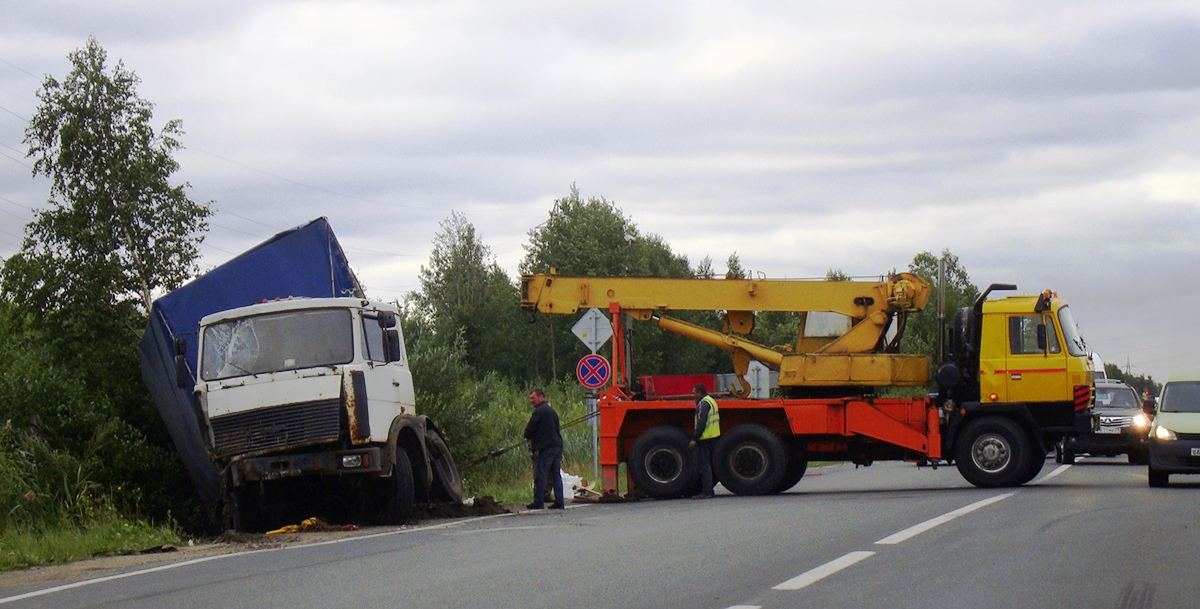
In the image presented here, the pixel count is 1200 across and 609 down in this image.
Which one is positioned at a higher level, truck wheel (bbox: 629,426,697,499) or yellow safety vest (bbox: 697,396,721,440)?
yellow safety vest (bbox: 697,396,721,440)

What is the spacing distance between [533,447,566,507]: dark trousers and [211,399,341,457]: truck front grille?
12.6 feet

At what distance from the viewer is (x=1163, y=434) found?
20.0 m

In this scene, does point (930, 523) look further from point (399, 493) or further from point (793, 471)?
point (793, 471)

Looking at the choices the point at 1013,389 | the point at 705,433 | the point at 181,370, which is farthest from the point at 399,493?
the point at 1013,389

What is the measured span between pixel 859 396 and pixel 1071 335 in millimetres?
3202

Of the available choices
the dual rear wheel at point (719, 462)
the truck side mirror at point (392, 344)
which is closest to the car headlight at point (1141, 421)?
the dual rear wheel at point (719, 462)

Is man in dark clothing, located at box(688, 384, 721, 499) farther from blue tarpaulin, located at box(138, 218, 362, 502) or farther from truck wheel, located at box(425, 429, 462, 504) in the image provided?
blue tarpaulin, located at box(138, 218, 362, 502)

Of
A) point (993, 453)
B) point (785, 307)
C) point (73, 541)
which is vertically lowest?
point (73, 541)

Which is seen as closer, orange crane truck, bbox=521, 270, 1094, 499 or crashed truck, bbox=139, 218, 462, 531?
crashed truck, bbox=139, 218, 462, 531

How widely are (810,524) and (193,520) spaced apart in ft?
31.7

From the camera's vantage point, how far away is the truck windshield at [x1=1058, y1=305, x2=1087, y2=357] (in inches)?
807

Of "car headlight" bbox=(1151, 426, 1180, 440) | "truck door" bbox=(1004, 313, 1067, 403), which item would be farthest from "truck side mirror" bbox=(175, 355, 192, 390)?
"car headlight" bbox=(1151, 426, 1180, 440)

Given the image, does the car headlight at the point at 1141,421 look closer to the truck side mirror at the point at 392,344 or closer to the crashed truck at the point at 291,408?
the crashed truck at the point at 291,408

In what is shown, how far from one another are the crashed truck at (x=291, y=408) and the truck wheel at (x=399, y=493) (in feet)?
0.04
